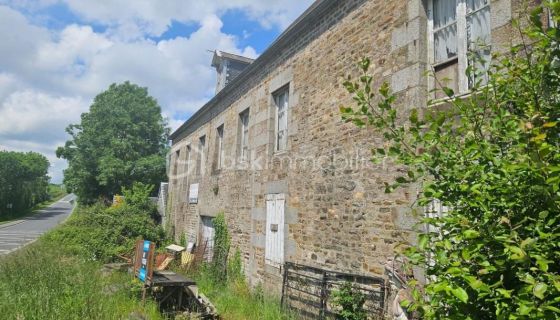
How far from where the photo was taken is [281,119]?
8.05m

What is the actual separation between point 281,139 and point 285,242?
2.18 meters

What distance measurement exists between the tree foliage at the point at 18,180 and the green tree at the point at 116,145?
1870 cm

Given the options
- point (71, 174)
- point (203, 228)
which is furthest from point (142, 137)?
point (203, 228)

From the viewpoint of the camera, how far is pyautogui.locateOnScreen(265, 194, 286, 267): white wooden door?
7163 millimetres

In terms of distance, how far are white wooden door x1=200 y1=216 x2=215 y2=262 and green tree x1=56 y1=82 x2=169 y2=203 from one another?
13708 mm

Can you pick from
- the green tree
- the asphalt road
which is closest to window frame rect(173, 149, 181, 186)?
the asphalt road

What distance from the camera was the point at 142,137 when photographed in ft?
87.4

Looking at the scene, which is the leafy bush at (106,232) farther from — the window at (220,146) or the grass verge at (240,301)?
the grass verge at (240,301)

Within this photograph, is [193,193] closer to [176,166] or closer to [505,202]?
[176,166]

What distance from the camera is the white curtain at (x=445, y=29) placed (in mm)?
4508

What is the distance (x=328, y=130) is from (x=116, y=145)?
70.9 feet

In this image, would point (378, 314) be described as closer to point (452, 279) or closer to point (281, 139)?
point (452, 279)

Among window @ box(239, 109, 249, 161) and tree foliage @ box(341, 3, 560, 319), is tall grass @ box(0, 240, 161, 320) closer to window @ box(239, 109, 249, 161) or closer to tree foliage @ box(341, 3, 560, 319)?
window @ box(239, 109, 249, 161)

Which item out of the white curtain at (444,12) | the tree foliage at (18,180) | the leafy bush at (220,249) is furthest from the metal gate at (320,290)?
the tree foliage at (18,180)
